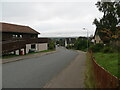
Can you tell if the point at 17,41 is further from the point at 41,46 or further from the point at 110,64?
the point at 110,64

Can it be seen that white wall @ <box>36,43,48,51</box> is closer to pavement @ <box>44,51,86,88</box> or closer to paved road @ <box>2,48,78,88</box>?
paved road @ <box>2,48,78,88</box>

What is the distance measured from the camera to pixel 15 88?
24.0 ft

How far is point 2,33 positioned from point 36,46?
452 inches

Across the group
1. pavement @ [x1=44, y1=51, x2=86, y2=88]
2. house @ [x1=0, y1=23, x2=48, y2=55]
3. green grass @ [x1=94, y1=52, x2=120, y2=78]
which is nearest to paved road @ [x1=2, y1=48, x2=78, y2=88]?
pavement @ [x1=44, y1=51, x2=86, y2=88]

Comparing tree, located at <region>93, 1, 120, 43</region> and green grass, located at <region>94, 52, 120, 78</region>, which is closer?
green grass, located at <region>94, 52, 120, 78</region>

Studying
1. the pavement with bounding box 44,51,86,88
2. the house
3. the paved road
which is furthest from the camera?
the house

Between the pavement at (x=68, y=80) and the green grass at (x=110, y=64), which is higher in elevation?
the green grass at (x=110, y=64)

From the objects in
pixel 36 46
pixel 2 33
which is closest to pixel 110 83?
pixel 2 33

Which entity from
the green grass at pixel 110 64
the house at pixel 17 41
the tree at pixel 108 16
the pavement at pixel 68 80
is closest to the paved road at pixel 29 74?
the pavement at pixel 68 80

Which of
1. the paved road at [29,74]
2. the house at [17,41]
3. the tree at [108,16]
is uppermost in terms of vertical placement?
the tree at [108,16]

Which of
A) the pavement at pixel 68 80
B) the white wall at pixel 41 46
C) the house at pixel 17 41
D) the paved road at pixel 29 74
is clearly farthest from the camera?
the white wall at pixel 41 46

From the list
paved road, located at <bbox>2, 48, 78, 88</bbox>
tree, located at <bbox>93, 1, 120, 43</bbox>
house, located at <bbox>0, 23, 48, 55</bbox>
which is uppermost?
tree, located at <bbox>93, 1, 120, 43</bbox>

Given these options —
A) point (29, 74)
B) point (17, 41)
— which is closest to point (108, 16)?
point (17, 41)

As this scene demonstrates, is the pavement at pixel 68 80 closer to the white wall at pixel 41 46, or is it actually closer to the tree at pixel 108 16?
the tree at pixel 108 16
